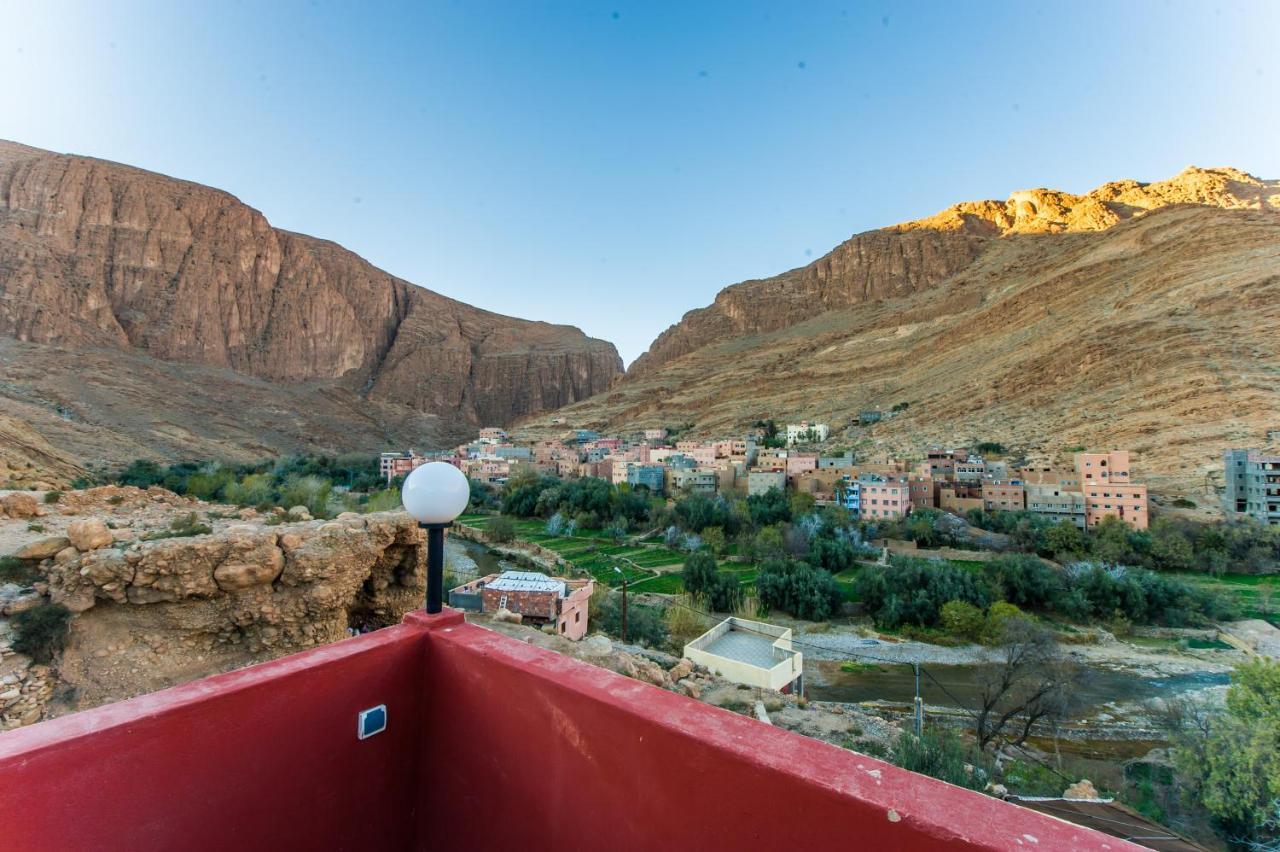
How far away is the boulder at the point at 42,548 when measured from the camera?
4.91m

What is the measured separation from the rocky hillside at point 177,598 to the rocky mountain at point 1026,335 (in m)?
32.0

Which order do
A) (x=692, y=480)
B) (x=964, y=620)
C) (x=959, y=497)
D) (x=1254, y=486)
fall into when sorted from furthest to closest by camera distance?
(x=692, y=480)
(x=959, y=497)
(x=1254, y=486)
(x=964, y=620)

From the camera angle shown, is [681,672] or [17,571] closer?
[17,571]

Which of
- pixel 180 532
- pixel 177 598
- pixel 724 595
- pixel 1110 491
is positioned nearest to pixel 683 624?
pixel 724 595

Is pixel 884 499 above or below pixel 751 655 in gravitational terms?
above

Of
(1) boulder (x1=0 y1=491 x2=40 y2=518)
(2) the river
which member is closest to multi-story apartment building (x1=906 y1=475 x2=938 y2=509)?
(2) the river

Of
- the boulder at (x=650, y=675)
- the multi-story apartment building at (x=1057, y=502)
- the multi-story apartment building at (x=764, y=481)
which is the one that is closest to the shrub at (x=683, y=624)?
the boulder at (x=650, y=675)

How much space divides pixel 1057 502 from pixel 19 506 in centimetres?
3147

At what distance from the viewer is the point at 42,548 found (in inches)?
196

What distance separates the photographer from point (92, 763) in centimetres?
115

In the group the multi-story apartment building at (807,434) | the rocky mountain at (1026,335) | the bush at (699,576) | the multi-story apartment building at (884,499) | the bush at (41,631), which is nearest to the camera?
the bush at (41,631)

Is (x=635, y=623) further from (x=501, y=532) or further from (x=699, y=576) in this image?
(x=501, y=532)

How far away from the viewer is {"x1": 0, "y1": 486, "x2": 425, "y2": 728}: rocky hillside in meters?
4.13

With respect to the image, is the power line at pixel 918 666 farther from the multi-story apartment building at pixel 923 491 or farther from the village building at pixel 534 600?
the multi-story apartment building at pixel 923 491
